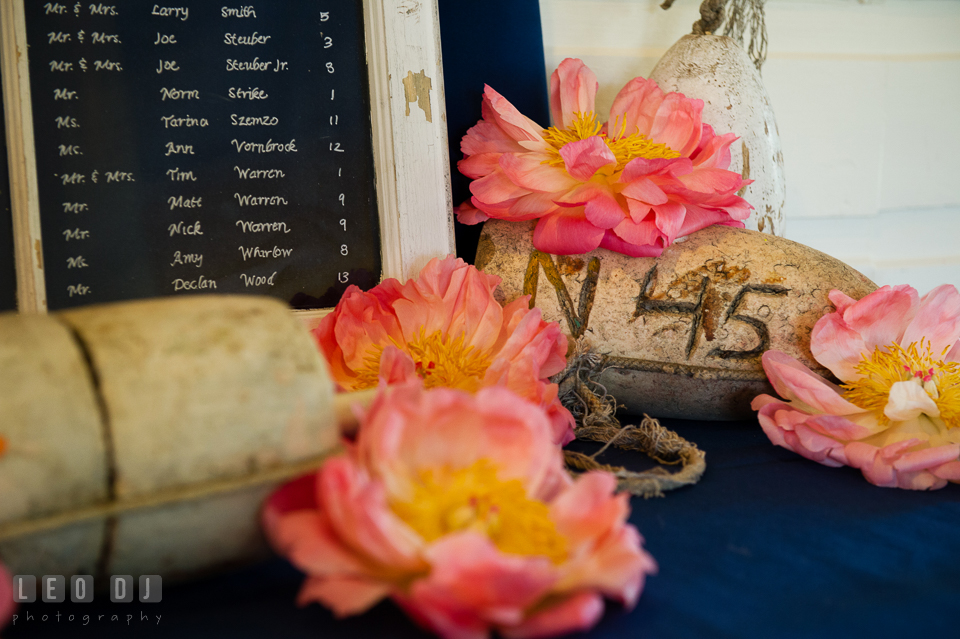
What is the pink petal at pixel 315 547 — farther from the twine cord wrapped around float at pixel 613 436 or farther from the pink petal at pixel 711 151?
the pink petal at pixel 711 151

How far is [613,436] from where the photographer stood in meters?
0.67

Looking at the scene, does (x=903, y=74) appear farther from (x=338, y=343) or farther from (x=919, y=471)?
(x=338, y=343)

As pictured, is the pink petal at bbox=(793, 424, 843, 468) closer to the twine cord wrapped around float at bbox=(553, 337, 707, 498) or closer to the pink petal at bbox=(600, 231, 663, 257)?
the twine cord wrapped around float at bbox=(553, 337, 707, 498)

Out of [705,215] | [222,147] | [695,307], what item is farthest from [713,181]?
[222,147]

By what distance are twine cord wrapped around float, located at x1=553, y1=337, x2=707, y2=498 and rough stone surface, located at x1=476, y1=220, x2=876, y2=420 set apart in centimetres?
3

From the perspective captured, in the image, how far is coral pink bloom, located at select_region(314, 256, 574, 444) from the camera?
0.59m


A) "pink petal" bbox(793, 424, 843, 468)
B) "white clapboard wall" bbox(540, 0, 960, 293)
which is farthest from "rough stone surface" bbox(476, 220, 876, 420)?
"white clapboard wall" bbox(540, 0, 960, 293)

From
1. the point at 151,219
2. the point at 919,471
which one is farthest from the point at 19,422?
the point at 919,471

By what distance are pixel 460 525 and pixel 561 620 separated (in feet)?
0.24

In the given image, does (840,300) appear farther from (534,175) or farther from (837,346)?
(534,175)

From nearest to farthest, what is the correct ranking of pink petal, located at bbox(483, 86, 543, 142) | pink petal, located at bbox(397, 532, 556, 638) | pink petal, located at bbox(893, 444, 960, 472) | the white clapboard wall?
pink petal, located at bbox(397, 532, 556, 638) < pink petal, located at bbox(893, 444, 960, 472) < pink petal, located at bbox(483, 86, 543, 142) < the white clapboard wall

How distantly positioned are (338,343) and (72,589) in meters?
0.32

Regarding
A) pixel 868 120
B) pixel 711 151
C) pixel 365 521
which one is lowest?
pixel 365 521

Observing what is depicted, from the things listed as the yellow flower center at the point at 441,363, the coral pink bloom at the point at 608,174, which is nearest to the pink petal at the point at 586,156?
the coral pink bloom at the point at 608,174
